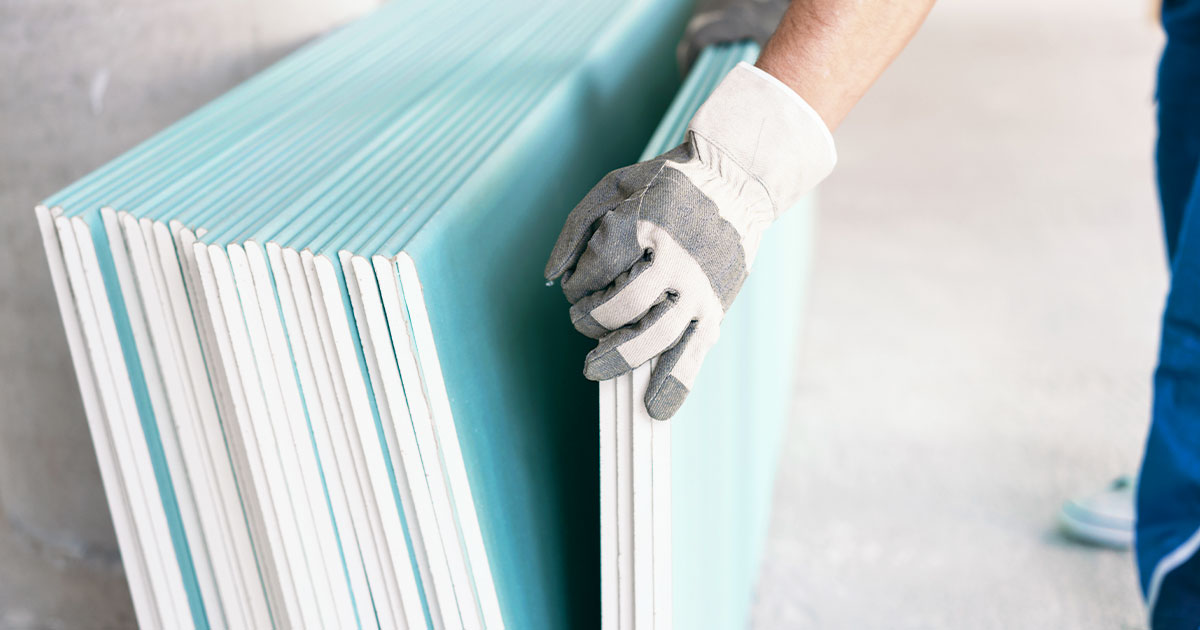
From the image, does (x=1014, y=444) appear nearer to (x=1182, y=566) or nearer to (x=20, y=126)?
(x=1182, y=566)

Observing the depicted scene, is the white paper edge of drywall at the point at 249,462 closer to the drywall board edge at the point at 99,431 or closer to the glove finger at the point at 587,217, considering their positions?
the drywall board edge at the point at 99,431

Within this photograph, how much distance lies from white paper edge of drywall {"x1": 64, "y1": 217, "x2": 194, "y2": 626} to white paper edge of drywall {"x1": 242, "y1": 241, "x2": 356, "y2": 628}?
0.84ft

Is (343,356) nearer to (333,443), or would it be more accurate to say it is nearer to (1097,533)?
(333,443)

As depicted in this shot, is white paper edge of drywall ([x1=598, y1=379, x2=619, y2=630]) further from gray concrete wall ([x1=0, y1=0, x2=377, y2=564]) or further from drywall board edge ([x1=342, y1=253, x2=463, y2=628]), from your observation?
gray concrete wall ([x1=0, y1=0, x2=377, y2=564])

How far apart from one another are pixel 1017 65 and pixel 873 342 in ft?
12.9

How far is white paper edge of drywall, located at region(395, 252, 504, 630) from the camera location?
0.77 metres

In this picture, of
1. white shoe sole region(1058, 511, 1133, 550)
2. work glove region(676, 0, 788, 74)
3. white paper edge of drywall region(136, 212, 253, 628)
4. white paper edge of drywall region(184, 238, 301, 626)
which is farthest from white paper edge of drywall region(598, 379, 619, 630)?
white shoe sole region(1058, 511, 1133, 550)

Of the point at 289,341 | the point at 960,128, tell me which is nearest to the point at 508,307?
the point at 289,341

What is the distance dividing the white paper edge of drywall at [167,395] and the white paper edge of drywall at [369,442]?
0.26 metres

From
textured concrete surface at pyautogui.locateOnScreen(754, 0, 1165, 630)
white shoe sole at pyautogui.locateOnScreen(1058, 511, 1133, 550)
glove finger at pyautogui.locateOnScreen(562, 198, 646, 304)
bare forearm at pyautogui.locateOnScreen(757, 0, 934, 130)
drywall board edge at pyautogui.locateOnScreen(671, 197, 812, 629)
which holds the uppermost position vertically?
bare forearm at pyautogui.locateOnScreen(757, 0, 934, 130)

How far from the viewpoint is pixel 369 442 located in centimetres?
85

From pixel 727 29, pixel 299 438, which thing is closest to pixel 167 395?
pixel 299 438

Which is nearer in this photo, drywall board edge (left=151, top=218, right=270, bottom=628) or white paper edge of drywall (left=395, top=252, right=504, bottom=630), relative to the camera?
white paper edge of drywall (left=395, top=252, right=504, bottom=630)

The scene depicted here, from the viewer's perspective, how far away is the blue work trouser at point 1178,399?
1397 millimetres
